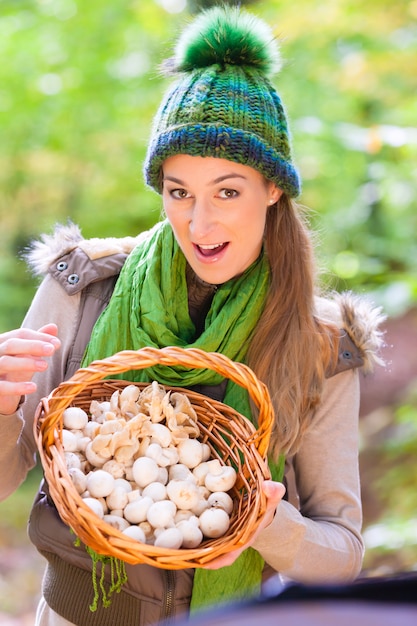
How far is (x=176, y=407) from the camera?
5.56 feet

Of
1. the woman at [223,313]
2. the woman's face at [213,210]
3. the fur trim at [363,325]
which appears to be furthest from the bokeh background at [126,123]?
the woman's face at [213,210]

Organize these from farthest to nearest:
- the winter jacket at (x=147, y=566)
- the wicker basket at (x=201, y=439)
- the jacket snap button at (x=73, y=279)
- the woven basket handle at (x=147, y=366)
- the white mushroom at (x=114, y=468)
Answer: the jacket snap button at (x=73, y=279)
the winter jacket at (x=147, y=566)
the white mushroom at (x=114, y=468)
the woven basket handle at (x=147, y=366)
the wicker basket at (x=201, y=439)

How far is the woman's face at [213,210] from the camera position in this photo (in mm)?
1801

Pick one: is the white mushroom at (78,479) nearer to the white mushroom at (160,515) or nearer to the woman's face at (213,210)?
the white mushroom at (160,515)

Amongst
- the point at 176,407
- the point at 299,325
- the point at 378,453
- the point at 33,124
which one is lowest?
the point at 378,453

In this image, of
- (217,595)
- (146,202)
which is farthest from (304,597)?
(146,202)

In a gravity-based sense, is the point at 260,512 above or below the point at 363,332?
below

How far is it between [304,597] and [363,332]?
4.35 feet

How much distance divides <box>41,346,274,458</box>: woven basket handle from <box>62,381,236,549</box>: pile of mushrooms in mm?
107

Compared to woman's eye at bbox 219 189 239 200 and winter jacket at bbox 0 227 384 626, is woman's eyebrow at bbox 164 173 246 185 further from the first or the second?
winter jacket at bbox 0 227 384 626

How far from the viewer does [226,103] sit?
1.79 m

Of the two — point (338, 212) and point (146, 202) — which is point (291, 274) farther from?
point (338, 212)

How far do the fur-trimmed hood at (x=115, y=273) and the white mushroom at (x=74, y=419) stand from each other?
0.39 m

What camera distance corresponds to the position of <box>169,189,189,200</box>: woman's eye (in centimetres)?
186
